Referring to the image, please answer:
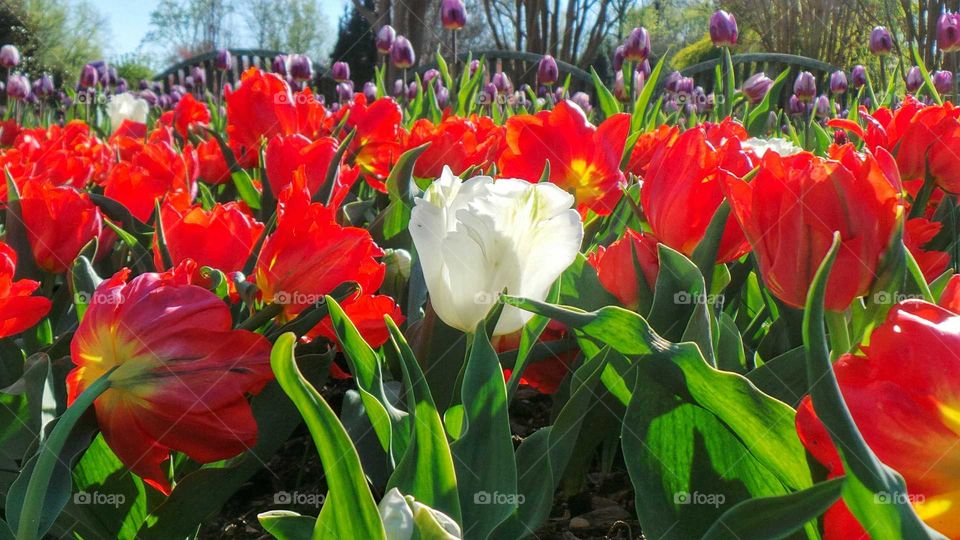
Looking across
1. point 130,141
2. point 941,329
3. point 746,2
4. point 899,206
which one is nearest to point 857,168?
point 899,206

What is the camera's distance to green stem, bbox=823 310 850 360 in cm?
48

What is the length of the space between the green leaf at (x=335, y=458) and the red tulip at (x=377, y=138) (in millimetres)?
983

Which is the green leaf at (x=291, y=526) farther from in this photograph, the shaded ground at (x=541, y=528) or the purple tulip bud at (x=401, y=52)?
the purple tulip bud at (x=401, y=52)

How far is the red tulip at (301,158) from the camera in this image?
3.32 feet

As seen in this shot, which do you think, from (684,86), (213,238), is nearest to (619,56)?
(684,86)

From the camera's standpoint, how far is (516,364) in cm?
56

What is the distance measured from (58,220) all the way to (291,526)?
53 cm

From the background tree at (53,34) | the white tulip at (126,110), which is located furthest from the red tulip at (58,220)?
the background tree at (53,34)

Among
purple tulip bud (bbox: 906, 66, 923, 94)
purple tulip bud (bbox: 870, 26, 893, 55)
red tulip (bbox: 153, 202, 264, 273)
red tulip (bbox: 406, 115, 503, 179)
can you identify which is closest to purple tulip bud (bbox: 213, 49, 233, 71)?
purple tulip bud (bbox: 870, 26, 893, 55)

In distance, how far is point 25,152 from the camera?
128 cm

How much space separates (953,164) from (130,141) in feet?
4.47

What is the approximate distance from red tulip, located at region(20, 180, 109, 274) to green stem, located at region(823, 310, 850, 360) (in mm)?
664

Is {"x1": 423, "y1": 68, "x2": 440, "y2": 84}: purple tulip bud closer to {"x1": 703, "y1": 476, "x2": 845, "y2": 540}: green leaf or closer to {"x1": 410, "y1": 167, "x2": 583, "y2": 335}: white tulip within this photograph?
{"x1": 410, "y1": 167, "x2": 583, "y2": 335}: white tulip

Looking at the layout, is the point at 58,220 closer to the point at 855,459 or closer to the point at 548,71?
the point at 855,459
